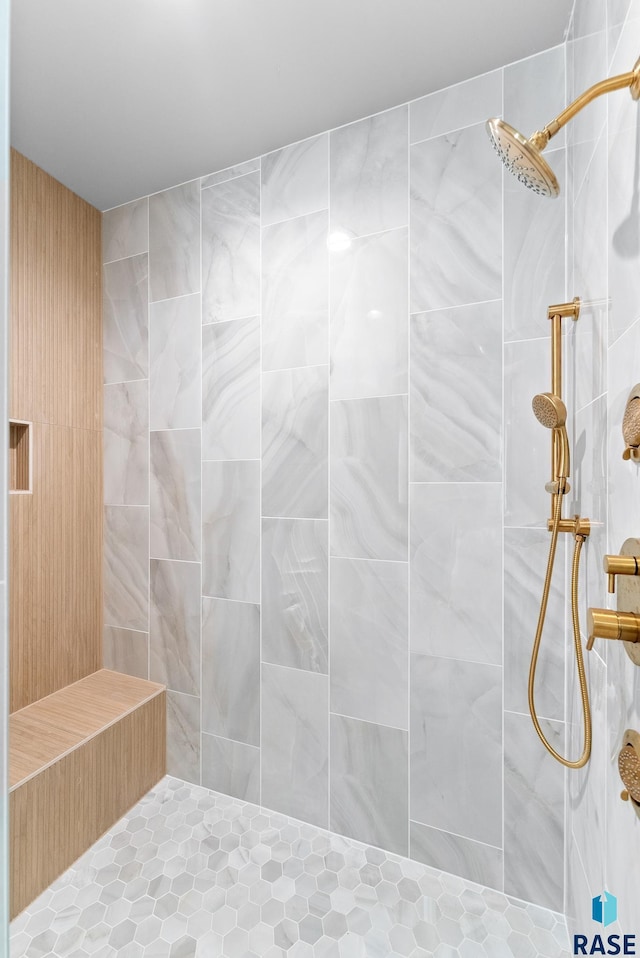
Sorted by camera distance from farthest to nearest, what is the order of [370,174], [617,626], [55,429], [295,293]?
[55,429] → [295,293] → [370,174] → [617,626]

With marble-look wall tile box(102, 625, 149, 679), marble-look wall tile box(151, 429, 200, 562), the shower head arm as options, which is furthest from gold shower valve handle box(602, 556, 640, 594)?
marble-look wall tile box(102, 625, 149, 679)

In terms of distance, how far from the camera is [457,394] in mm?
1521

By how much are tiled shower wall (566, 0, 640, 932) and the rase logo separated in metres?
0.02

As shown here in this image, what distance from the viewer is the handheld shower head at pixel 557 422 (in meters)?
1.12

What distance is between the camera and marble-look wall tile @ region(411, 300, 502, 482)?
1.48m

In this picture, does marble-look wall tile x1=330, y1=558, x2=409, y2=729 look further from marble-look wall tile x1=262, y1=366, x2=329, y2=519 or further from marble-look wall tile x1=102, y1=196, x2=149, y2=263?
marble-look wall tile x1=102, y1=196, x2=149, y2=263

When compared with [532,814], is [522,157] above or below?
above

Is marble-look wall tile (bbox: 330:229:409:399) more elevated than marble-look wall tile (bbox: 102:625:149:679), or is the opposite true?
marble-look wall tile (bbox: 330:229:409:399)

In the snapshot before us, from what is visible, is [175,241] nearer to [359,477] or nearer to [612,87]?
[359,477]

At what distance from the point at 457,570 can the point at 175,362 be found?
4.28ft

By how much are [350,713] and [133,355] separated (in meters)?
1.60

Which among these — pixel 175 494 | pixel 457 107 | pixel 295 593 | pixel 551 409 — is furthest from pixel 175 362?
pixel 551 409

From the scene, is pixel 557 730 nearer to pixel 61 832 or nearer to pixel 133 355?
pixel 61 832

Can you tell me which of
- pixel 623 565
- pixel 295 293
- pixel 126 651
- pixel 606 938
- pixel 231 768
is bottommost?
pixel 231 768
